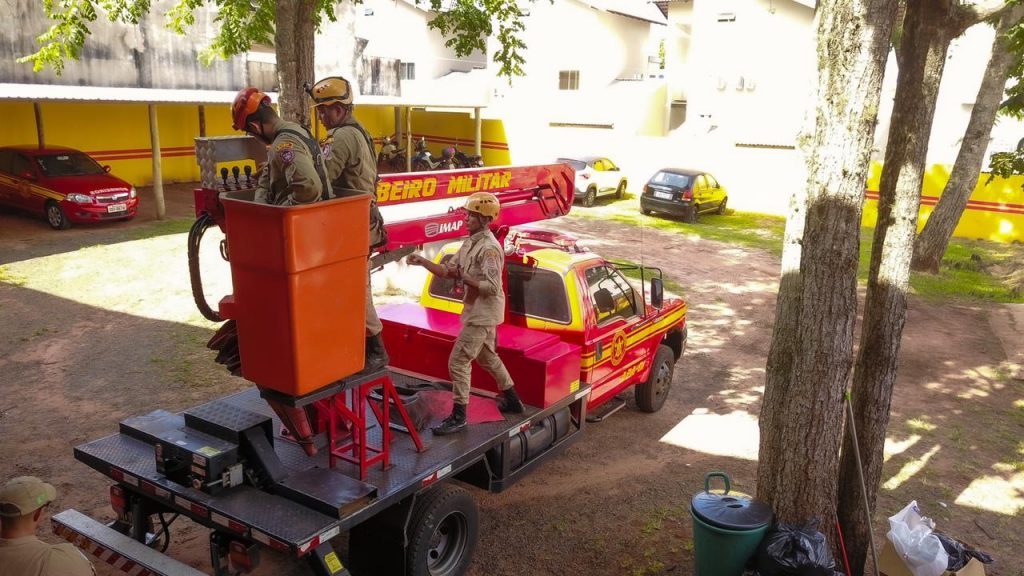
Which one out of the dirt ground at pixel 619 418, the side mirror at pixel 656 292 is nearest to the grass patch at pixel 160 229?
the dirt ground at pixel 619 418

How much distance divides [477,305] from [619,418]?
3333 millimetres

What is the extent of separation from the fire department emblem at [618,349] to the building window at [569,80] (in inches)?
1165

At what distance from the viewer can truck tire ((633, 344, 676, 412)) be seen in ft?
27.5

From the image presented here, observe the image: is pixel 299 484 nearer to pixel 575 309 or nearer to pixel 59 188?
pixel 575 309

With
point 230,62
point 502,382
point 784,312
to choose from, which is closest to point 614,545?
point 502,382

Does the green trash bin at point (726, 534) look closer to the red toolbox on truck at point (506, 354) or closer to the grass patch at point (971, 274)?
the red toolbox on truck at point (506, 354)

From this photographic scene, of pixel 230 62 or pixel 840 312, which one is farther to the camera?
pixel 230 62

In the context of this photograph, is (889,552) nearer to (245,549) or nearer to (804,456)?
(804,456)

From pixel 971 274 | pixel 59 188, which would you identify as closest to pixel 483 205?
pixel 59 188

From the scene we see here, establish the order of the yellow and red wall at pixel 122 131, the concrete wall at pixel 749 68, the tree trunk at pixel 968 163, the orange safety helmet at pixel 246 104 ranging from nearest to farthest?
the orange safety helmet at pixel 246 104 < the tree trunk at pixel 968 163 < the yellow and red wall at pixel 122 131 < the concrete wall at pixel 749 68

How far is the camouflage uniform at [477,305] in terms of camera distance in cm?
568

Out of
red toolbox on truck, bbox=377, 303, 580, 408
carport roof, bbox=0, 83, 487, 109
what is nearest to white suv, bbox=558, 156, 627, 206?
carport roof, bbox=0, 83, 487, 109

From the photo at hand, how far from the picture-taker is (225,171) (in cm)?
456

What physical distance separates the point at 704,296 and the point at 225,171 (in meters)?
11.3
